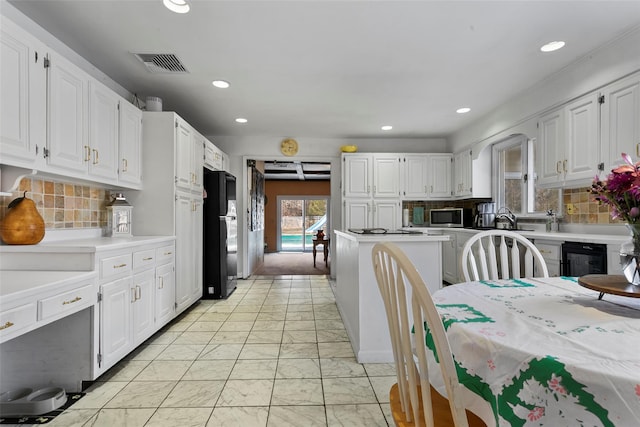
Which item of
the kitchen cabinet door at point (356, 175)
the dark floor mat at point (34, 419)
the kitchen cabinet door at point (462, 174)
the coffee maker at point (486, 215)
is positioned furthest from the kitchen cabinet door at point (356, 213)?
the dark floor mat at point (34, 419)

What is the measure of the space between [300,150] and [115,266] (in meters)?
3.72

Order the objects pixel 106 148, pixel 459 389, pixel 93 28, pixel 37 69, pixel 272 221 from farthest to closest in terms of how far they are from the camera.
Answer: pixel 272 221 < pixel 106 148 < pixel 93 28 < pixel 37 69 < pixel 459 389

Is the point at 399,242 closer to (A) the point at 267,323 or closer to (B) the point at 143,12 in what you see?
(A) the point at 267,323

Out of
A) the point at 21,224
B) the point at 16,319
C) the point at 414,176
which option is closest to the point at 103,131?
the point at 21,224

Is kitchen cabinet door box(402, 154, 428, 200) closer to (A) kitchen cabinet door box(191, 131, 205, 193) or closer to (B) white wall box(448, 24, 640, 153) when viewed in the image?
(B) white wall box(448, 24, 640, 153)

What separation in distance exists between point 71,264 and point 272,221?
806 cm

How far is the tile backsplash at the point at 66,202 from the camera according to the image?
6.95 feet

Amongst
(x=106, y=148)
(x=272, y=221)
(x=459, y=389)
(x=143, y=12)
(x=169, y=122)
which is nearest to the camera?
(x=459, y=389)

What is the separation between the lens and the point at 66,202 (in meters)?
2.43

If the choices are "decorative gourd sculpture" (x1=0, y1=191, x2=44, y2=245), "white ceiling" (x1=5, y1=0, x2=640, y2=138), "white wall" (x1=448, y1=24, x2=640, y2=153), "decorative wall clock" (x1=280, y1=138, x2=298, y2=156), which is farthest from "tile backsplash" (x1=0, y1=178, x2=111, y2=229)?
"white wall" (x1=448, y1=24, x2=640, y2=153)

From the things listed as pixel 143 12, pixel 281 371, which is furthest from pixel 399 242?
pixel 143 12

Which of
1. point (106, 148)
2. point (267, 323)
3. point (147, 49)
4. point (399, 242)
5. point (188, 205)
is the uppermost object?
point (147, 49)

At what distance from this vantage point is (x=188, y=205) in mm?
3396

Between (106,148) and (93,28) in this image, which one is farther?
(106,148)
